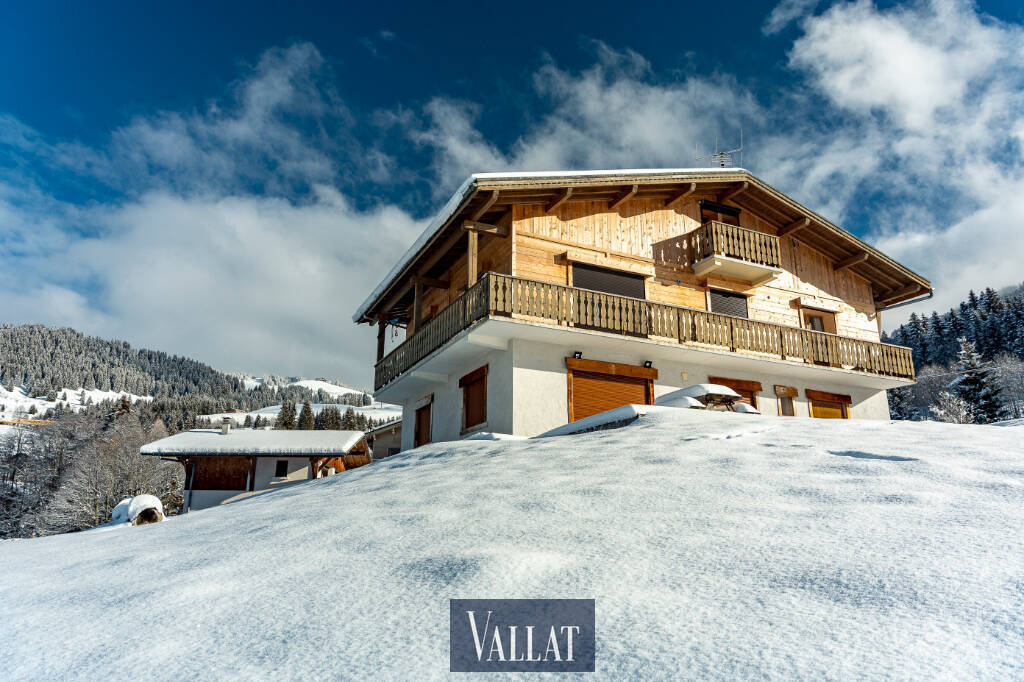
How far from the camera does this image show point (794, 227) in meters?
18.7

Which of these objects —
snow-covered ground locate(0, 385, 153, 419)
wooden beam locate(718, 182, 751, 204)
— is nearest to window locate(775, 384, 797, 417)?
wooden beam locate(718, 182, 751, 204)

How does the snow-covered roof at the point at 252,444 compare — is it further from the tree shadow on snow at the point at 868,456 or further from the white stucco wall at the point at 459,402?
the tree shadow on snow at the point at 868,456

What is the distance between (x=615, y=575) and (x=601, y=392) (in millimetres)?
11440

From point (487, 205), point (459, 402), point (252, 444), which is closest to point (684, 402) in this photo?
point (487, 205)

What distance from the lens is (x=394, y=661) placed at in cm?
253

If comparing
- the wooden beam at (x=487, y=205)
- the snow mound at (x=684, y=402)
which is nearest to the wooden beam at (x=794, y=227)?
the snow mound at (x=684, y=402)

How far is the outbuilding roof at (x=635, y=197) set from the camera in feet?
45.2

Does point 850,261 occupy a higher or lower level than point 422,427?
higher

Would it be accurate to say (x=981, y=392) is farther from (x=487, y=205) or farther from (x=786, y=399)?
(x=487, y=205)

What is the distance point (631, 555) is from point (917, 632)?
1.41 meters

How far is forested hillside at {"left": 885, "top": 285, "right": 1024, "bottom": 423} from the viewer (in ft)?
133

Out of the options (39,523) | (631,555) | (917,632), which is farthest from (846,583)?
(39,523)

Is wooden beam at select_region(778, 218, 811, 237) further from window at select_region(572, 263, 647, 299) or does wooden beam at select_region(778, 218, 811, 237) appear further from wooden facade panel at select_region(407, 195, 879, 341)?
Answer: window at select_region(572, 263, 647, 299)

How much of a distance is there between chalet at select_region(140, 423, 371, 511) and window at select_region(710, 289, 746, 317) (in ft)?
55.6
